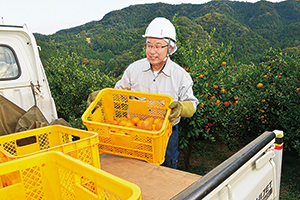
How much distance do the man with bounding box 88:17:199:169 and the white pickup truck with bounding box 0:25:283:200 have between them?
747 mm

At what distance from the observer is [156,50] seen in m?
2.73

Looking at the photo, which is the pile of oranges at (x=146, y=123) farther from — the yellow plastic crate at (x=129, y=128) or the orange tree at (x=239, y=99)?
the orange tree at (x=239, y=99)

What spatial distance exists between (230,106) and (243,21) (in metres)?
48.3

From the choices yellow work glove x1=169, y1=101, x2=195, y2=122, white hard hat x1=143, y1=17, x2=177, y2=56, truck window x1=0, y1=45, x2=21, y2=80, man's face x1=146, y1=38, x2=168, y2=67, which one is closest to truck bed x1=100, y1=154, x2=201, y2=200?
yellow work glove x1=169, y1=101, x2=195, y2=122

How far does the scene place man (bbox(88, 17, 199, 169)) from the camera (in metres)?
2.68

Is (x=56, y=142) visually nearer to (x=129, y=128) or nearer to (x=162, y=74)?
(x=129, y=128)

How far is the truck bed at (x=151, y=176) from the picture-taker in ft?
5.76

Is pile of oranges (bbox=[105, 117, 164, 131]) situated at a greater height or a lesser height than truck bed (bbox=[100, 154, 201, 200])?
greater

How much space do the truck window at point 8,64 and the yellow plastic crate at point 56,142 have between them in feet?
3.82

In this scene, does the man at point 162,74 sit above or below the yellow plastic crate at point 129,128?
above

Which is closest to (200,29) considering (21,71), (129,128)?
(21,71)

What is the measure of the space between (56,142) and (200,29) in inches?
1080

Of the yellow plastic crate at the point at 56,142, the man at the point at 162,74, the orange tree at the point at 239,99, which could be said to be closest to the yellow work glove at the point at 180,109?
the man at the point at 162,74

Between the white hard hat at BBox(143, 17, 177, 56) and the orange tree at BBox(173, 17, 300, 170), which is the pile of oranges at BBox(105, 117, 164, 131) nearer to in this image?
the white hard hat at BBox(143, 17, 177, 56)
